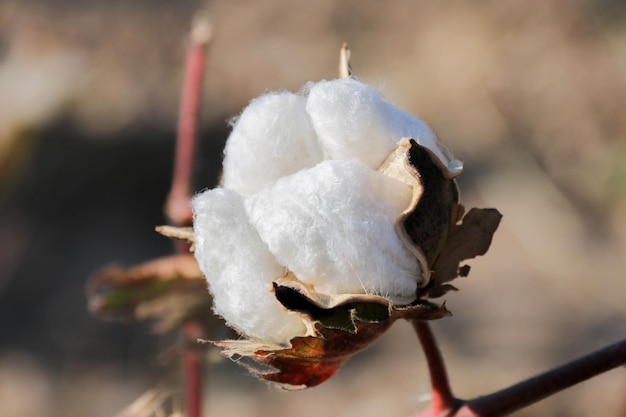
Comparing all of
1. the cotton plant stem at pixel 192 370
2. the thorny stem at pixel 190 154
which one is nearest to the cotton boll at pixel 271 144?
the thorny stem at pixel 190 154

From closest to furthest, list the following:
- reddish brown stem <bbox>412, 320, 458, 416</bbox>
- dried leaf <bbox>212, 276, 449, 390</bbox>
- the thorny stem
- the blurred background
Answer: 1. dried leaf <bbox>212, 276, 449, 390</bbox>
2. reddish brown stem <bbox>412, 320, 458, 416</bbox>
3. the thorny stem
4. the blurred background

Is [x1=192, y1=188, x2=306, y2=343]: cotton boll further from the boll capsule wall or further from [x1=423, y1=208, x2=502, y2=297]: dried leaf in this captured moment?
[x1=423, y1=208, x2=502, y2=297]: dried leaf

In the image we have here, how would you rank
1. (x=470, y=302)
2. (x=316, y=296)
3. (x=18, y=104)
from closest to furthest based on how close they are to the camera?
(x=316, y=296) < (x=470, y=302) < (x=18, y=104)

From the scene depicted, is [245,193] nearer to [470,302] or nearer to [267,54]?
[470,302]

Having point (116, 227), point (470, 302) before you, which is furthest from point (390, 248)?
point (116, 227)

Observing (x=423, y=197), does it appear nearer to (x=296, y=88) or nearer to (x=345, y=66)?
(x=345, y=66)

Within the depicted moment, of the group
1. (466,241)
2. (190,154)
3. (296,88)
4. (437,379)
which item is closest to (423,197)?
(466,241)

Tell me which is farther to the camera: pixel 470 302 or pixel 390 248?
pixel 470 302

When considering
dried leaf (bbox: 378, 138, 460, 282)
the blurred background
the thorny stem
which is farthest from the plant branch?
the blurred background
